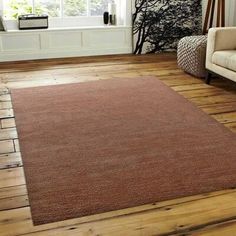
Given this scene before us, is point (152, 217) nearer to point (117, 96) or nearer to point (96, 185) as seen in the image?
point (96, 185)

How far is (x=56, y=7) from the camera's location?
524 cm

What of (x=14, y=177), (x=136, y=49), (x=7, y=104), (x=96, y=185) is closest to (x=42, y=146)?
(x=14, y=177)

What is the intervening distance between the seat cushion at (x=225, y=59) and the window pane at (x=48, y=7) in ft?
Answer: 8.47

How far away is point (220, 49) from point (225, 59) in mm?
225

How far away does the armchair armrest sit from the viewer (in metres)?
3.70

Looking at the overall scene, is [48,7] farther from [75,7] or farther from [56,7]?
[75,7]

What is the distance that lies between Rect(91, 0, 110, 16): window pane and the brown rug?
2147 mm

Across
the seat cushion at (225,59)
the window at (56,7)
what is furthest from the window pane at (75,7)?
the seat cushion at (225,59)

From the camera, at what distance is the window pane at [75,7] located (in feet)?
17.2

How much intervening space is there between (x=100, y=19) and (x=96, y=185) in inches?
149

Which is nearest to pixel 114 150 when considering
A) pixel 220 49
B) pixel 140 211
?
pixel 140 211

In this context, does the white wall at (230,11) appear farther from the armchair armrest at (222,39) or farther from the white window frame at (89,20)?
the armchair armrest at (222,39)

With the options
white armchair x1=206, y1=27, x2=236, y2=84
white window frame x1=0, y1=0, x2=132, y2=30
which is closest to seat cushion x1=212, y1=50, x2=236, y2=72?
white armchair x1=206, y1=27, x2=236, y2=84

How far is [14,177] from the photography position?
7.25ft
